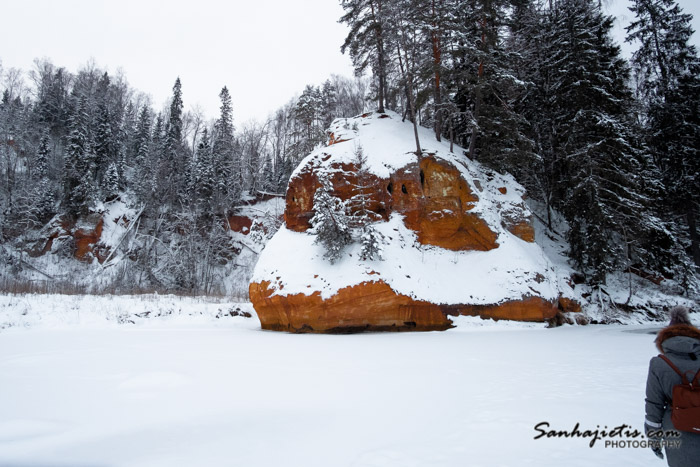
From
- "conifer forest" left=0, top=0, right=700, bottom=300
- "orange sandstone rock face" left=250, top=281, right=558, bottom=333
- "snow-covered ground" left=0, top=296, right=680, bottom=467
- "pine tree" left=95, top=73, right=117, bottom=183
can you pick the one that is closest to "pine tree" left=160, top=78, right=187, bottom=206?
"conifer forest" left=0, top=0, right=700, bottom=300

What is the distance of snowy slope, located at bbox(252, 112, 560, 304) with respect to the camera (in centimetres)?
1196

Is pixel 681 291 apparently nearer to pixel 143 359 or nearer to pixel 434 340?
pixel 434 340

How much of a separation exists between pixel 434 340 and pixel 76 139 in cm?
3780

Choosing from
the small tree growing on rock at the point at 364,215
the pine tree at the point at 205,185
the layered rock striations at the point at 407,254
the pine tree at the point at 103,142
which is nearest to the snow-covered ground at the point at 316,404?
the layered rock striations at the point at 407,254

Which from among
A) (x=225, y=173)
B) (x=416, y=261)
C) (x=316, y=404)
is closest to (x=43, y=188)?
(x=225, y=173)

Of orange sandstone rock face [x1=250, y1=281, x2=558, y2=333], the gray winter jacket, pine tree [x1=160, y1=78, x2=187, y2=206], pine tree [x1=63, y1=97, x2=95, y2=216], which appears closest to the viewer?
the gray winter jacket

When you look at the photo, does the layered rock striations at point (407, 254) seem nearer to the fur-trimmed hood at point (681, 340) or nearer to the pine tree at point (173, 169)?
the fur-trimmed hood at point (681, 340)

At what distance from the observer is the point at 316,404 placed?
3809mm

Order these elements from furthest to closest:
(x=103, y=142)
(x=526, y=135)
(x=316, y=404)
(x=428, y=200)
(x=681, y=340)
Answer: (x=103, y=142), (x=526, y=135), (x=428, y=200), (x=316, y=404), (x=681, y=340)

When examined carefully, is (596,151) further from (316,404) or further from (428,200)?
(316,404)

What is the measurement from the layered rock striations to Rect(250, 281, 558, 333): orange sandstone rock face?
0.04 m

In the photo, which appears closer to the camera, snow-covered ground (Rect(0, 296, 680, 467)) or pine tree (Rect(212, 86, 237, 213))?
snow-covered ground (Rect(0, 296, 680, 467))

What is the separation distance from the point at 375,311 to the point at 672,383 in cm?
959

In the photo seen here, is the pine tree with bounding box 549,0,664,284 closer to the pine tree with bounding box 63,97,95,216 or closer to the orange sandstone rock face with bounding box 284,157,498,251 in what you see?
the orange sandstone rock face with bounding box 284,157,498,251
